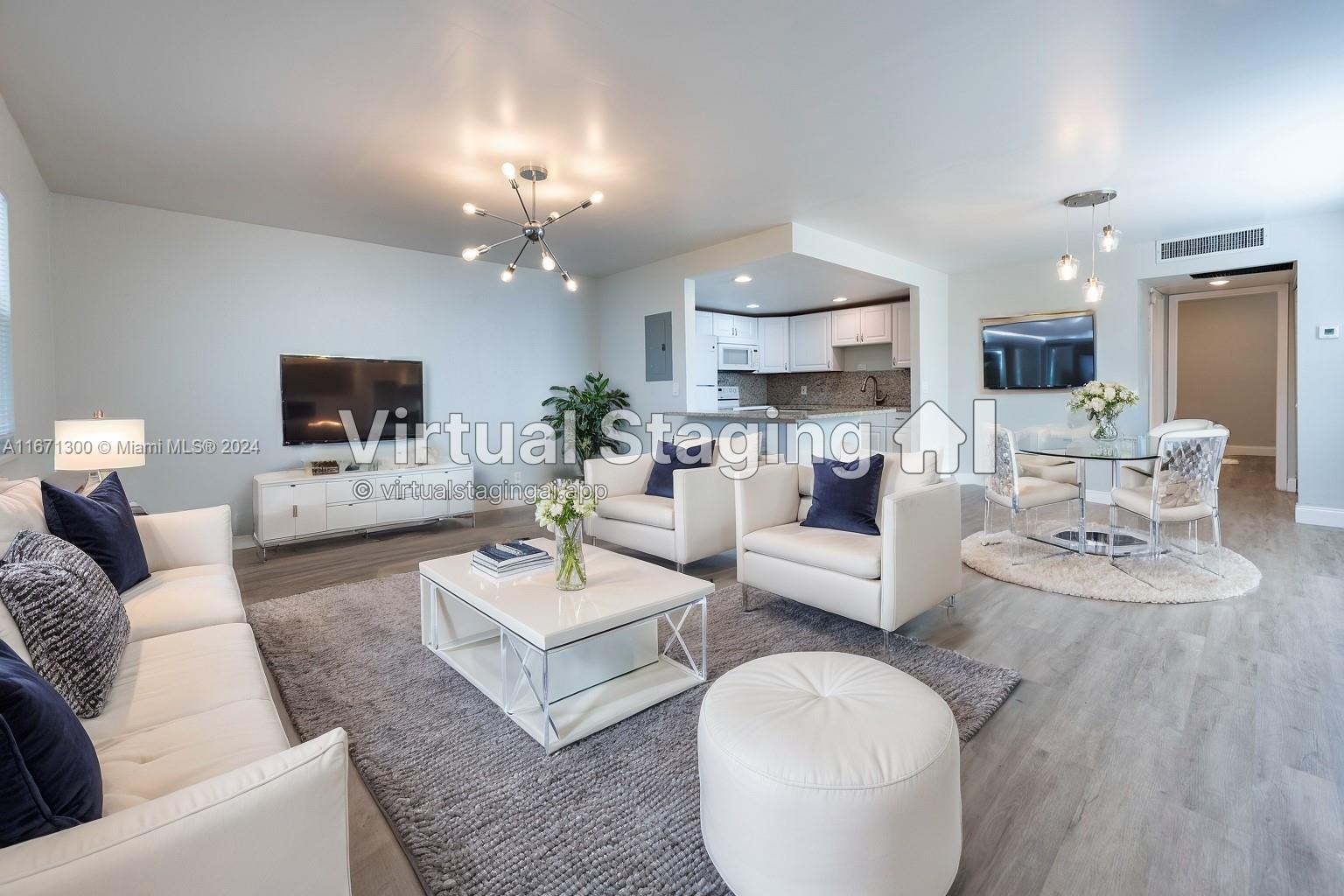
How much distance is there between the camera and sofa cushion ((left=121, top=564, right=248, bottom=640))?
198 cm

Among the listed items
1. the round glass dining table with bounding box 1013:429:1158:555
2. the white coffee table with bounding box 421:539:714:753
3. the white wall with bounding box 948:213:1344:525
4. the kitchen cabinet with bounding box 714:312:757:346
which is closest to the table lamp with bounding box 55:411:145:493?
the white coffee table with bounding box 421:539:714:753

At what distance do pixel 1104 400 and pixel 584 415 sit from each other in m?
4.57

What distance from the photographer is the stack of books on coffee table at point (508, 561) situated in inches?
98.0

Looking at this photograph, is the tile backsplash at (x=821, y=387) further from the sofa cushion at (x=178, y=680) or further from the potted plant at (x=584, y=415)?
the sofa cushion at (x=178, y=680)

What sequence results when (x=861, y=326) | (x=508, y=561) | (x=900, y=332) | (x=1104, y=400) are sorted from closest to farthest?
(x=508, y=561) < (x=1104, y=400) < (x=900, y=332) < (x=861, y=326)

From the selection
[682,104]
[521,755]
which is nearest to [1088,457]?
[682,104]

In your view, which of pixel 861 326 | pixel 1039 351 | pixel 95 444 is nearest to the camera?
pixel 95 444

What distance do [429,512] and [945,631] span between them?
406 centimetres

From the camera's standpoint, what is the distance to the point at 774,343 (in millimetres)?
8703

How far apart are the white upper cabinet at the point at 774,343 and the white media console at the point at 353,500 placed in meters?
4.74

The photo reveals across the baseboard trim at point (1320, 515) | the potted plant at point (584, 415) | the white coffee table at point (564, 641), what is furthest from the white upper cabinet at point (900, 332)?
the white coffee table at point (564, 641)

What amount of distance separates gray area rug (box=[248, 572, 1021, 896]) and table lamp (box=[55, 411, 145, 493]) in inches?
45.1

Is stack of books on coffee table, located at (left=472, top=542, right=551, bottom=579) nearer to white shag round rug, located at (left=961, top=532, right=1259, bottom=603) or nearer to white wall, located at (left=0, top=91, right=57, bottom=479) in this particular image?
white wall, located at (left=0, top=91, right=57, bottom=479)

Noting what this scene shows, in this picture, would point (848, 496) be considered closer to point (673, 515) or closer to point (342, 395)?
point (673, 515)
